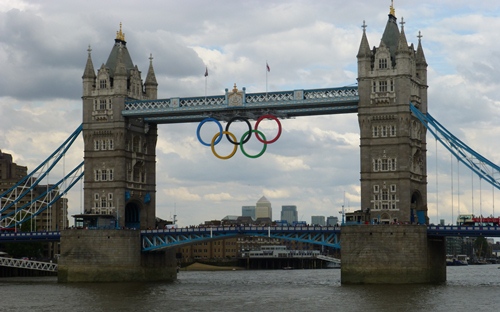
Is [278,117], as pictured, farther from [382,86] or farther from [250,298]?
[250,298]

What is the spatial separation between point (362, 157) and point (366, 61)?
12573mm

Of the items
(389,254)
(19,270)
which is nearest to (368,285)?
(389,254)

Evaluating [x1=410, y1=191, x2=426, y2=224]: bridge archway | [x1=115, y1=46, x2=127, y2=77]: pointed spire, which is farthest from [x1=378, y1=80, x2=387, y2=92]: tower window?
[x1=115, y1=46, x2=127, y2=77]: pointed spire

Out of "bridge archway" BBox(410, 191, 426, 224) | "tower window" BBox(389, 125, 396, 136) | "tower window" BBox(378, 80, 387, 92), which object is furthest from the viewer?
"bridge archway" BBox(410, 191, 426, 224)

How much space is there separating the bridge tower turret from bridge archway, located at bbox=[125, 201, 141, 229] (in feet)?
123

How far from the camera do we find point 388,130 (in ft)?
440

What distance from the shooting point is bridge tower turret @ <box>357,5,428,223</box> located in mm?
133000

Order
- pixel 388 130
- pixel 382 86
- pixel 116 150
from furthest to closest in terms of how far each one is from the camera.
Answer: pixel 116 150 < pixel 382 86 < pixel 388 130

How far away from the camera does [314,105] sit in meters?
138

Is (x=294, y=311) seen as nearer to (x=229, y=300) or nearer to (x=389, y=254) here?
(x=229, y=300)

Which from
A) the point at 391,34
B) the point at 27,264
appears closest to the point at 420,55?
the point at 391,34

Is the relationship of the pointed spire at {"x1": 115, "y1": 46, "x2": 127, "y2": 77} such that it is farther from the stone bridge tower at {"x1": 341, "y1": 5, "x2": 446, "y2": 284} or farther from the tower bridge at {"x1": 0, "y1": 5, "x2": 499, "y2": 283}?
the stone bridge tower at {"x1": 341, "y1": 5, "x2": 446, "y2": 284}

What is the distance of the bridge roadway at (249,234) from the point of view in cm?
12631

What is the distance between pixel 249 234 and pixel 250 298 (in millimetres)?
29662
